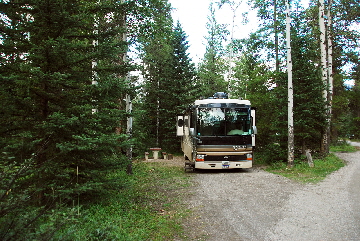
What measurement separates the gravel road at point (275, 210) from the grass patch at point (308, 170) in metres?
0.57

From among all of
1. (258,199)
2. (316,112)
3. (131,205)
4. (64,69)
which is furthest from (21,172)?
(316,112)

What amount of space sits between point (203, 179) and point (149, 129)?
1282 centimetres

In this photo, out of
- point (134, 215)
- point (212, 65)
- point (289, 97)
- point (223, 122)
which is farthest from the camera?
point (212, 65)

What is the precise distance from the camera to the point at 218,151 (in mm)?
12094

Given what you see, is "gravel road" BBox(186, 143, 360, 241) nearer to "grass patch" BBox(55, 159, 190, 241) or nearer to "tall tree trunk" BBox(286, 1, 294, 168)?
"grass patch" BBox(55, 159, 190, 241)

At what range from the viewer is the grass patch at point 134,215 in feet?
15.0

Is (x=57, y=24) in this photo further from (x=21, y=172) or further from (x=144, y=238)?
(x=144, y=238)

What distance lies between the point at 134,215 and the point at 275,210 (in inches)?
131

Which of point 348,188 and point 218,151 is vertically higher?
point 218,151

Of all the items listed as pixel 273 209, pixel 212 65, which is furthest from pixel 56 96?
pixel 212 65

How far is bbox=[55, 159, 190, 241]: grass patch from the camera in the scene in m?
4.58

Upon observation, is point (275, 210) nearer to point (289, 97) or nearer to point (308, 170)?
point (308, 170)

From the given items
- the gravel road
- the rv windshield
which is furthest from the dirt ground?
the rv windshield

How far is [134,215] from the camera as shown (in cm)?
612
